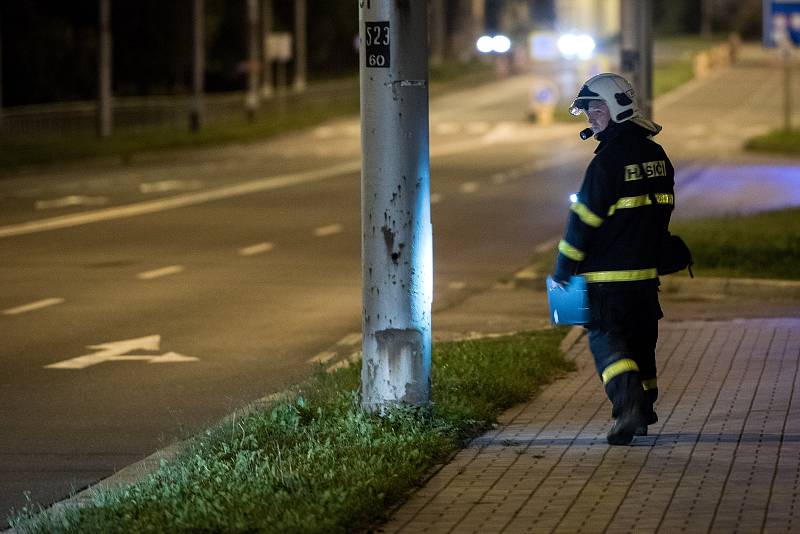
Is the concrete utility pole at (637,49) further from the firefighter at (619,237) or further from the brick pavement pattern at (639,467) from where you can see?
the firefighter at (619,237)

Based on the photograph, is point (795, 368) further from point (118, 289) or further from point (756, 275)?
point (118, 289)

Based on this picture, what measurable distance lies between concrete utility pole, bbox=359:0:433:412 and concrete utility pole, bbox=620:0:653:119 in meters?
11.8

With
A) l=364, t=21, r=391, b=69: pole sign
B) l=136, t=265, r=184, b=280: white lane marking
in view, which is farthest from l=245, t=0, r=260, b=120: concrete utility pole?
l=364, t=21, r=391, b=69: pole sign

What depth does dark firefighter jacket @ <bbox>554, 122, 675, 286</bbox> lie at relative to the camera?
819 cm

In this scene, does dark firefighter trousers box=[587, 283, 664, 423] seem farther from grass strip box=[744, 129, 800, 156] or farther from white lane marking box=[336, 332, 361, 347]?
grass strip box=[744, 129, 800, 156]

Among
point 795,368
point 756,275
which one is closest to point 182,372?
point 795,368

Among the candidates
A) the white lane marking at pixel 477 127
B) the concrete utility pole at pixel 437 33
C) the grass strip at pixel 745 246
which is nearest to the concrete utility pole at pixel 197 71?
the white lane marking at pixel 477 127

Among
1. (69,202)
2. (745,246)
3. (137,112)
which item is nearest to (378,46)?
(745,246)

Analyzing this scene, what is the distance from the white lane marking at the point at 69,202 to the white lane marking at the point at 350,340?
13.8 m

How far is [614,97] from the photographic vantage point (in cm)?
830

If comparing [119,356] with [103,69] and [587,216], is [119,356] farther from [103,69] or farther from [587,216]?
[103,69]

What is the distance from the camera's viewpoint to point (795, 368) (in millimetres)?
10859

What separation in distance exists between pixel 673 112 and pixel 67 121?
23899 millimetres

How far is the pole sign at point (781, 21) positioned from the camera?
20469 mm
